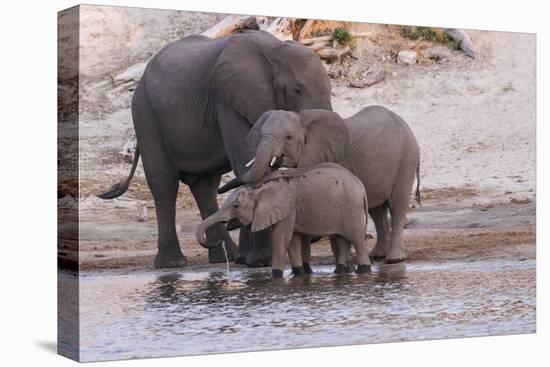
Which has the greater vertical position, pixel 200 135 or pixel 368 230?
pixel 200 135

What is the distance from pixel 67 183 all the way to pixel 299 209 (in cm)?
161

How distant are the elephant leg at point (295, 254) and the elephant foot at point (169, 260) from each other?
0.83 meters

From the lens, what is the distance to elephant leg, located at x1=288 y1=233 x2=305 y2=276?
1001cm

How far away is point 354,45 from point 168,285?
231cm

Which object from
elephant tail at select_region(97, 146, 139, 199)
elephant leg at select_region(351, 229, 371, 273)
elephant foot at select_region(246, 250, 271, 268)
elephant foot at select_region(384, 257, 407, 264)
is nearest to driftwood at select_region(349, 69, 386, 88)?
elephant leg at select_region(351, 229, 371, 273)

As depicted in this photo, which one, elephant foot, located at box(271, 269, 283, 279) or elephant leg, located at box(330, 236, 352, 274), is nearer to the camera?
elephant foot, located at box(271, 269, 283, 279)

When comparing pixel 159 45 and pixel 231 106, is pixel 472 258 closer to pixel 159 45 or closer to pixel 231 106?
pixel 231 106

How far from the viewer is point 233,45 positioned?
10414 mm

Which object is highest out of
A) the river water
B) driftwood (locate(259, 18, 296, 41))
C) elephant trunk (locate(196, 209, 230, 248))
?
driftwood (locate(259, 18, 296, 41))

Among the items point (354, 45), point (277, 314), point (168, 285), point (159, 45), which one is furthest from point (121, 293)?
point (354, 45)

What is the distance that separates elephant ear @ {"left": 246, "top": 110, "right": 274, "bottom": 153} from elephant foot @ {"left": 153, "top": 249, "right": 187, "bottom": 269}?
0.98m

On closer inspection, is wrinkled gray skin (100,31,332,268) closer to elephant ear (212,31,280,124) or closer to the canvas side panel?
elephant ear (212,31,280,124)

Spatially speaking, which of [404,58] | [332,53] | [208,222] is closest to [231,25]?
[332,53]

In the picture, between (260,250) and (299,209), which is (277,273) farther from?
(299,209)
